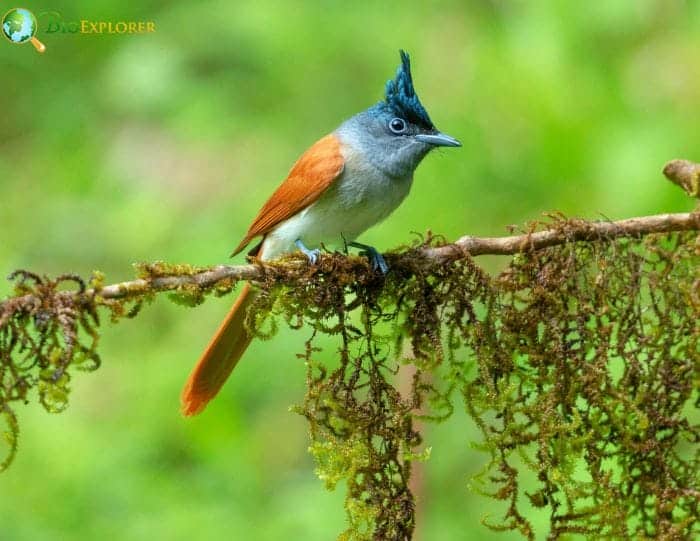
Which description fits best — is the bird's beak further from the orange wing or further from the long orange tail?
the long orange tail

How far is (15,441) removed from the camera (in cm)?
240

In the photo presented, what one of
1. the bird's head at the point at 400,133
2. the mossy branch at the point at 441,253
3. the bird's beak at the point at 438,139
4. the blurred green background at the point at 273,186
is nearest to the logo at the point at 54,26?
the blurred green background at the point at 273,186

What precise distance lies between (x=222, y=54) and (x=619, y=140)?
2756 millimetres

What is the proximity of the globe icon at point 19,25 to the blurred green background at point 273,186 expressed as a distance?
2.26 feet

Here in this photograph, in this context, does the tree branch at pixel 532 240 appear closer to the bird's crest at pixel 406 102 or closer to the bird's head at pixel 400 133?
the bird's head at pixel 400 133

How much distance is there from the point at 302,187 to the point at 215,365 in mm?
877

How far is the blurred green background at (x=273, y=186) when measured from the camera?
163 inches

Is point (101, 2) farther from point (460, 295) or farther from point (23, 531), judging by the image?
point (460, 295)

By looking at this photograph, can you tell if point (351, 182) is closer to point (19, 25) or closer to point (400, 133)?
point (400, 133)

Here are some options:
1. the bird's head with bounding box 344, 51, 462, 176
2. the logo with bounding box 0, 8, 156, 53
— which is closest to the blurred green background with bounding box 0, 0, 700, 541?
the logo with bounding box 0, 8, 156, 53

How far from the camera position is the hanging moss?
2693mm

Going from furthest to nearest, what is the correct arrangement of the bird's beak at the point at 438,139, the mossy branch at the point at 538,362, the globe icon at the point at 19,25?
the globe icon at the point at 19,25, the bird's beak at the point at 438,139, the mossy branch at the point at 538,362

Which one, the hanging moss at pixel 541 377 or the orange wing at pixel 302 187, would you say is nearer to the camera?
the hanging moss at pixel 541 377

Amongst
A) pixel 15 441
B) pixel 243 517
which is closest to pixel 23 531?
pixel 243 517
